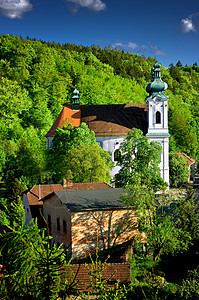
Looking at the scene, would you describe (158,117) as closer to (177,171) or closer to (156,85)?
(156,85)

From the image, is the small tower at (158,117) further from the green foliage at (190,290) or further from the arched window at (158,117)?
the green foliage at (190,290)

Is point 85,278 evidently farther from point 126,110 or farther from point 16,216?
point 126,110

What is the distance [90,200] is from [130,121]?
2348 cm

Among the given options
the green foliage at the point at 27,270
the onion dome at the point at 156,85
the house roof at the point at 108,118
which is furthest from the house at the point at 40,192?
the green foliage at the point at 27,270

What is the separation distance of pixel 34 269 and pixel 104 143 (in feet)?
118

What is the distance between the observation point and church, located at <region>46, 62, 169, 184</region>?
A: 43.6m

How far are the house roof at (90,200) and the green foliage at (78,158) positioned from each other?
7.53 metres

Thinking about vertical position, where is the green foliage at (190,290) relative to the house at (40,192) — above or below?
below

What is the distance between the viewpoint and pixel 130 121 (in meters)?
44.7

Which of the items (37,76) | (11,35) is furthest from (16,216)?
(11,35)

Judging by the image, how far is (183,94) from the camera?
108 metres

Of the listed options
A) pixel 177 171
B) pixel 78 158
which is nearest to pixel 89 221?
pixel 78 158

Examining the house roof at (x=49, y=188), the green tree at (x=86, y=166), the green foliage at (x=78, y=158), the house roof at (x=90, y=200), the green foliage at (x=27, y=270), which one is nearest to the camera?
the green foliage at (x=27, y=270)

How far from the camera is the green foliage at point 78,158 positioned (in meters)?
31.8
